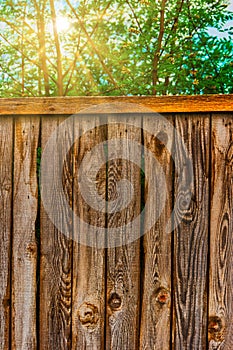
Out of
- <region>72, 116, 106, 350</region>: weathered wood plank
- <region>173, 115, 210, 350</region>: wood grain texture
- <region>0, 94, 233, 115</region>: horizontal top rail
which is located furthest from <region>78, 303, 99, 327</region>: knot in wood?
<region>0, 94, 233, 115</region>: horizontal top rail

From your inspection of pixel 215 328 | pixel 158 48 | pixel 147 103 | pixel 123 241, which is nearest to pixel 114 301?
pixel 123 241

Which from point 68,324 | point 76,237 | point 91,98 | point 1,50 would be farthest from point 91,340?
point 1,50

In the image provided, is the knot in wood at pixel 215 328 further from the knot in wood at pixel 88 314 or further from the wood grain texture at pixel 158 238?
the knot in wood at pixel 88 314

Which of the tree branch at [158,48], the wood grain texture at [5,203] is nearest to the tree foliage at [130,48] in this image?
the tree branch at [158,48]

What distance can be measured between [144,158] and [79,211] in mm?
374

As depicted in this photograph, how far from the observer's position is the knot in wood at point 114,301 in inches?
85.3

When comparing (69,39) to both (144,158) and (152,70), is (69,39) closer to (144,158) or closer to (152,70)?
(152,70)

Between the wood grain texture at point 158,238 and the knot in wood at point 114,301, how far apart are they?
4.4 inches

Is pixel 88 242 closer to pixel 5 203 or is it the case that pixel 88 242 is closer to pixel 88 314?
pixel 88 314

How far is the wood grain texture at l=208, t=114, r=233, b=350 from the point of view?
7.06ft

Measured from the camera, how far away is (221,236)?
2.16 meters

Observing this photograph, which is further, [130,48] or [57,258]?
[130,48]

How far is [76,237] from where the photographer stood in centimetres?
219

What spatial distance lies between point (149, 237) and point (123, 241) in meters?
0.12
